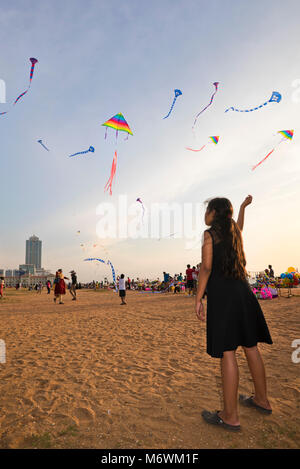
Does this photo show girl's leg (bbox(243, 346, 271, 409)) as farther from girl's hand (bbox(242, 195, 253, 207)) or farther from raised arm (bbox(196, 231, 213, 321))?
girl's hand (bbox(242, 195, 253, 207))

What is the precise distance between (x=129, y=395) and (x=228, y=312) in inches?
65.4

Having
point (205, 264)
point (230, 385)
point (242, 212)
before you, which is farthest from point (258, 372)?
point (242, 212)

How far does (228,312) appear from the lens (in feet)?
7.36

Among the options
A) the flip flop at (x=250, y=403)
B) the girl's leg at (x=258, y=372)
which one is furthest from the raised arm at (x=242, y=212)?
the flip flop at (x=250, y=403)

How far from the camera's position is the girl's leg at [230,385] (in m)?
2.13

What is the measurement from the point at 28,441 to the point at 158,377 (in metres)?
1.79

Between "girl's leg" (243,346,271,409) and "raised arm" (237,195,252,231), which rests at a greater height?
"raised arm" (237,195,252,231)

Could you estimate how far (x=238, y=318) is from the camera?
2256 millimetres

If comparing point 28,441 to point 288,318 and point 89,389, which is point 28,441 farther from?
point 288,318

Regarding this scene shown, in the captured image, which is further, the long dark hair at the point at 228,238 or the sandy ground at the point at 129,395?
the long dark hair at the point at 228,238

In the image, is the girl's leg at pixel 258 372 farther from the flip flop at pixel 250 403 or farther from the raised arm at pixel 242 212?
the raised arm at pixel 242 212

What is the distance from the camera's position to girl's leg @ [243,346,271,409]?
2.30m
